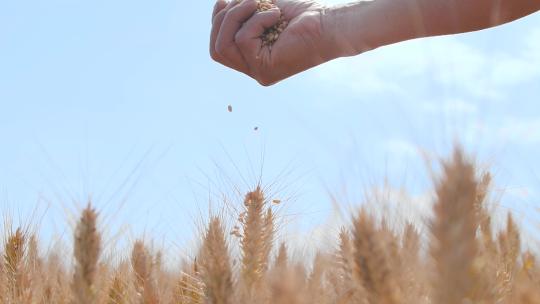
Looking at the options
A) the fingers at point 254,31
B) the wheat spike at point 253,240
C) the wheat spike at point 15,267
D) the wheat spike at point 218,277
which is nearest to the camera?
the wheat spike at point 218,277

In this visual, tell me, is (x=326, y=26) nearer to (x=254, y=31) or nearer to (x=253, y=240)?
(x=254, y=31)

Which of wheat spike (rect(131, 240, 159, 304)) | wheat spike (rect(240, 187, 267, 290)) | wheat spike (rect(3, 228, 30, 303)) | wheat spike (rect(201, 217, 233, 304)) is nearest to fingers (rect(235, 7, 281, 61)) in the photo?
wheat spike (rect(240, 187, 267, 290))

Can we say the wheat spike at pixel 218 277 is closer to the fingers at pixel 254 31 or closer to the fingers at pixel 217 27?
the fingers at pixel 254 31

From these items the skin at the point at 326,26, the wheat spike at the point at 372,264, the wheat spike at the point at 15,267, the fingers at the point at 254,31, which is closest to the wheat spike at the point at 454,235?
the wheat spike at the point at 372,264

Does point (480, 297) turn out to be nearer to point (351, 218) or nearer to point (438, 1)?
point (351, 218)

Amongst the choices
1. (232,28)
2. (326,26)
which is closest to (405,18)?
(326,26)

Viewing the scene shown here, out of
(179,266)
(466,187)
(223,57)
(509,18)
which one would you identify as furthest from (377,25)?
(466,187)

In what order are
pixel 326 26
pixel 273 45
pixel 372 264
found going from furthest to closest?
1. pixel 273 45
2. pixel 326 26
3. pixel 372 264

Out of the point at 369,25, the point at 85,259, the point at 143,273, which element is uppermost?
the point at 369,25
